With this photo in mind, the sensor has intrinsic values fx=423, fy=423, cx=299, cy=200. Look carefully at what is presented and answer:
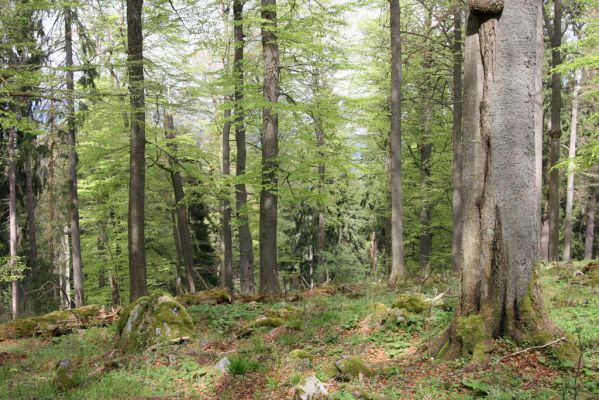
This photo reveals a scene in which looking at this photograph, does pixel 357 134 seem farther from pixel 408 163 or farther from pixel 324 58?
pixel 324 58

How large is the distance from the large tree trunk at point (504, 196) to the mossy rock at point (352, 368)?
939 mm

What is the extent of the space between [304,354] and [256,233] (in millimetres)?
17389

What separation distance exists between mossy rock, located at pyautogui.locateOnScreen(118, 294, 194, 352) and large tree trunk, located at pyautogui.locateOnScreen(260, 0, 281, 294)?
405 cm

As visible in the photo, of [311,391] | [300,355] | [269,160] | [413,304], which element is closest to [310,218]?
[269,160]

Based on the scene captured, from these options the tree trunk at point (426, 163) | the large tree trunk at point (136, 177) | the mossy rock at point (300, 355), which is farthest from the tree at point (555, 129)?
the large tree trunk at point (136, 177)

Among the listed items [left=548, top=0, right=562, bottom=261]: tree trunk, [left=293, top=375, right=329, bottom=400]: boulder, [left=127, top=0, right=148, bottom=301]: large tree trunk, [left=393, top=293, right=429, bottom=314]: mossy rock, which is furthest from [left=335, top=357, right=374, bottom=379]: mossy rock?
[left=548, top=0, right=562, bottom=261]: tree trunk

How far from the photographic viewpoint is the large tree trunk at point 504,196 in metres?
4.55

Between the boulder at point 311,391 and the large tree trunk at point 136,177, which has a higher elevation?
the large tree trunk at point 136,177

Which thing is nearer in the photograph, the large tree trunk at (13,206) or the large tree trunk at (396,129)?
the large tree trunk at (396,129)

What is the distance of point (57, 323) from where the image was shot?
31.8 feet

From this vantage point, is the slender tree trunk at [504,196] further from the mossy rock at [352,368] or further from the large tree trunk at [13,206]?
the large tree trunk at [13,206]

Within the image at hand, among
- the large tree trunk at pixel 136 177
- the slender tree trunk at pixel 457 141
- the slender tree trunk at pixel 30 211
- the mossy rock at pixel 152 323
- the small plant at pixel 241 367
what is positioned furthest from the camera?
the slender tree trunk at pixel 30 211

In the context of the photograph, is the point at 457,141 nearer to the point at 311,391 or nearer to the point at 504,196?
the point at 504,196

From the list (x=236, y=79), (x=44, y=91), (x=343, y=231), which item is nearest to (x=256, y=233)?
(x=343, y=231)
